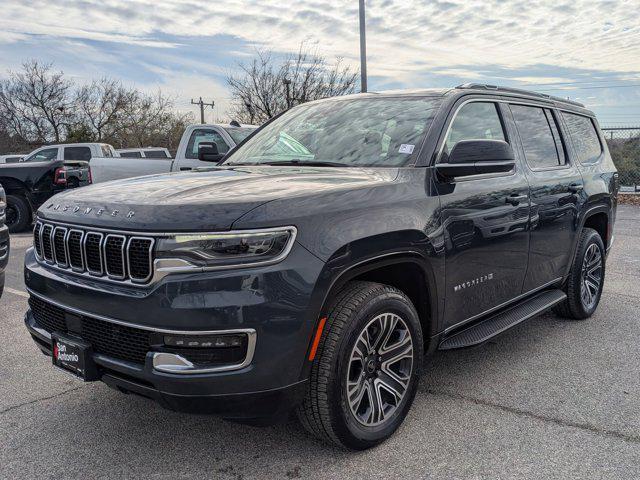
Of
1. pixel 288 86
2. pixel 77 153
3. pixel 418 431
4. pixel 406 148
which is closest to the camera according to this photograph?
pixel 418 431

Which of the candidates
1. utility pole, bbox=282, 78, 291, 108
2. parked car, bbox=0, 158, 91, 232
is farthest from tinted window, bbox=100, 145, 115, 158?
parked car, bbox=0, 158, 91, 232

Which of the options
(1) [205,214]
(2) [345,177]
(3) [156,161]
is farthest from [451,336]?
(3) [156,161]

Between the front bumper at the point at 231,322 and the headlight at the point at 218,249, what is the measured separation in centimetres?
5

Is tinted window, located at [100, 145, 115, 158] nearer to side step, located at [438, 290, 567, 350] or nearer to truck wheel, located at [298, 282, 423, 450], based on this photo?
side step, located at [438, 290, 567, 350]

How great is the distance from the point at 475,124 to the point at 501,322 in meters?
1.33

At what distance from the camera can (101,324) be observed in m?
2.63

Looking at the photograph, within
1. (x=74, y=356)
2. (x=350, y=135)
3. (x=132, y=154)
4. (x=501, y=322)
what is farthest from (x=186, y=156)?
(x=132, y=154)

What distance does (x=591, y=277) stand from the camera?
5.28 meters

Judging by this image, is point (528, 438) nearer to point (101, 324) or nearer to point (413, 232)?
point (413, 232)

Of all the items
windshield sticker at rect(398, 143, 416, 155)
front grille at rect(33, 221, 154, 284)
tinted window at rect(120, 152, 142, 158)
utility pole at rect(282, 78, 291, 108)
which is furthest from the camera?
utility pole at rect(282, 78, 291, 108)

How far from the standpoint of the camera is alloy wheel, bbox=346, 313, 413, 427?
2.88m

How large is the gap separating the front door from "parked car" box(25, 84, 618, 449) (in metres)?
0.01

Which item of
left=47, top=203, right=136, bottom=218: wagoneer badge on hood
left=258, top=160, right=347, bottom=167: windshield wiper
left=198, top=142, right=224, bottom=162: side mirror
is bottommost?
left=47, top=203, right=136, bottom=218: wagoneer badge on hood

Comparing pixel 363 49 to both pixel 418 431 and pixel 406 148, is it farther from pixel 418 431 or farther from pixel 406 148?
pixel 418 431
